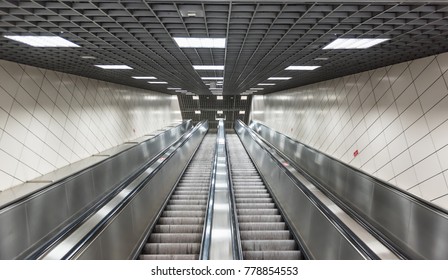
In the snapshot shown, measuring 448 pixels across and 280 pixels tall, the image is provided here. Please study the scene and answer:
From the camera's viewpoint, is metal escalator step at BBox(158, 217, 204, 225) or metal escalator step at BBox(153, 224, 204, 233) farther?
metal escalator step at BBox(158, 217, 204, 225)

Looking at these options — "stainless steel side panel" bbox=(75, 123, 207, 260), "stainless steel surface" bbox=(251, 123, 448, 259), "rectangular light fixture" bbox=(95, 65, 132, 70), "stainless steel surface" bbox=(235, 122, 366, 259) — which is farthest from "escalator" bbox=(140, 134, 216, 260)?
"rectangular light fixture" bbox=(95, 65, 132, 70)

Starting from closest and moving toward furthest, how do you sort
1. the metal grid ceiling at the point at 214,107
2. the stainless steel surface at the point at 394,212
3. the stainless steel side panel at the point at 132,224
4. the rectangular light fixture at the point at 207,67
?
the stainless steel side panel at the point at 132,224, the stainless steel surface at the point at 394,212, the rectangular light fixture at the point at 207,67, the metal grid ceiling at the point at 214,107

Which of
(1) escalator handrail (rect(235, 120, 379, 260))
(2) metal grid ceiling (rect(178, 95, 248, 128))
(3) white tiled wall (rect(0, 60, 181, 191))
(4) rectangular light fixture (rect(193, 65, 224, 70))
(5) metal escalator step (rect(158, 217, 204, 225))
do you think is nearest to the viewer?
(1) escalator handrail (rect(235, 120, 379, 260))

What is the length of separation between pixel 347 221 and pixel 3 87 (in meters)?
6.81

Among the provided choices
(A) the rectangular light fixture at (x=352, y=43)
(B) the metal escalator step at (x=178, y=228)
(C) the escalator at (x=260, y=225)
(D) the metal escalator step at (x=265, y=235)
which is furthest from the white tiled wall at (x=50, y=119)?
(A) the rectangular light fixture at (x=352, y=43)

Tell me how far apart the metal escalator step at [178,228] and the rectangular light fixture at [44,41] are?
3.37 m

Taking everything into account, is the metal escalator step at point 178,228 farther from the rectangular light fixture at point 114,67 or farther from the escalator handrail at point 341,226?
the rectangular light fixture at point 114,67

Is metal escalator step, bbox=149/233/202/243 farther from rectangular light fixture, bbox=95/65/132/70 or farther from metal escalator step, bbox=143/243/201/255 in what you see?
rectangular light fixture, bbox=95/65/132/70

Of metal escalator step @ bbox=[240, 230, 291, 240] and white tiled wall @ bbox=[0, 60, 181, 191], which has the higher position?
white tiled wall @ bbox=[0, 60, 181, 191]

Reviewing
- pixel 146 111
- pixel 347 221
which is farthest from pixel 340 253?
pixel 146 111

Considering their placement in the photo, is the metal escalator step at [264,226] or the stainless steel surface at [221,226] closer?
the stainless steel surface at [221,226]

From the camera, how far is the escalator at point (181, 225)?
13.1ft

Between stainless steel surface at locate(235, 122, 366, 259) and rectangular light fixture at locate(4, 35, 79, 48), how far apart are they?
4.49 metres

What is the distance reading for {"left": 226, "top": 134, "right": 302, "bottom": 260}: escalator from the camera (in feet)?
12.9
